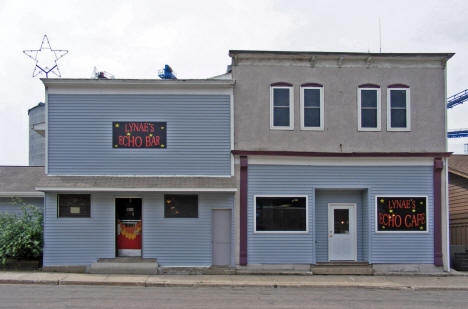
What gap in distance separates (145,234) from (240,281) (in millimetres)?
3698

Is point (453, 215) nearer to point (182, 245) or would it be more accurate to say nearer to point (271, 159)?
point (271, 159)

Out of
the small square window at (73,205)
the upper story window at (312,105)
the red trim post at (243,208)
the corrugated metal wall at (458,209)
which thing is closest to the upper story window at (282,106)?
the upper story window at (312,105)

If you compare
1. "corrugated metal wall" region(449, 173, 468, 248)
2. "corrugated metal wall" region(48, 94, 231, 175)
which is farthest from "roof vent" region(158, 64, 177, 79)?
"corrugated metal wall" region(449, 173, 468, 248)

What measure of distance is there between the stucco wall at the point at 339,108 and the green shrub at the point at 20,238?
7.66 metres

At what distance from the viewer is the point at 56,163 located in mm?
15438

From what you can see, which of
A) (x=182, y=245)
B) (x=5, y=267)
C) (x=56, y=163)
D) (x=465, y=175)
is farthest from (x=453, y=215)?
(x=5, y=267)

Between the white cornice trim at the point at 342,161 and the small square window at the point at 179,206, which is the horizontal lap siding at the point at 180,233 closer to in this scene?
the small square window at the point at 179,206

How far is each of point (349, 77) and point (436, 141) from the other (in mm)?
3843

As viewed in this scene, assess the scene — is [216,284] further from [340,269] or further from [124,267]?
[340,269]

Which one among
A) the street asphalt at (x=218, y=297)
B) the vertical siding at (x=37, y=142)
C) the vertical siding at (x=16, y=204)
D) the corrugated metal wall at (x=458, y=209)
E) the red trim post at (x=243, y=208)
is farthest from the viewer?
the vertical siding at (x=37, y=142)

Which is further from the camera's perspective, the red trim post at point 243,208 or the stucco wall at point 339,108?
the stucco wall at point 339,108

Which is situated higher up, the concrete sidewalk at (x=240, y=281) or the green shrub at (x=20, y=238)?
the green shrub at (x=20, y=238)

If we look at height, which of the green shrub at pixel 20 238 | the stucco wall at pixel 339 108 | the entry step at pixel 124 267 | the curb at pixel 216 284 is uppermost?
the stucco wall at pixel 339 108

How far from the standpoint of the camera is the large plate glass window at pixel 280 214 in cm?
1545
